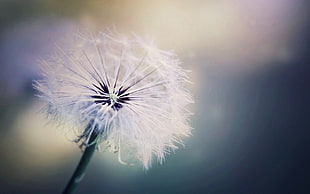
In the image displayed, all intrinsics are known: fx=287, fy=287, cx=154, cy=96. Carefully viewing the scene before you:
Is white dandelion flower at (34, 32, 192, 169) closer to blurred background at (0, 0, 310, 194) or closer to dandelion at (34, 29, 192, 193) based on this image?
dandelion at (34, 29, 192, 193)

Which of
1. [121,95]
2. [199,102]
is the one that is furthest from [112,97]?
[199,102]

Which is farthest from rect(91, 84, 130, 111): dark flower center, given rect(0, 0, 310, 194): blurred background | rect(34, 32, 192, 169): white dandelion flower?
rect(0, 0, 310, 194): blurred background

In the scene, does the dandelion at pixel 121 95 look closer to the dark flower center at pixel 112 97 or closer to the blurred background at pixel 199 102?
the dark flower center at pixel 112 97

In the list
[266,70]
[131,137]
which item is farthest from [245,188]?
[131,137]

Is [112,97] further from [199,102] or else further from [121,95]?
[199,102]

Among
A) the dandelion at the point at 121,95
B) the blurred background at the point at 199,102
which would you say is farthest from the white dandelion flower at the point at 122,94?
the blurred background at the point at 199,102

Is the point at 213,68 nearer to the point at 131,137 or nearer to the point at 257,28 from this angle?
the point at 257,28
